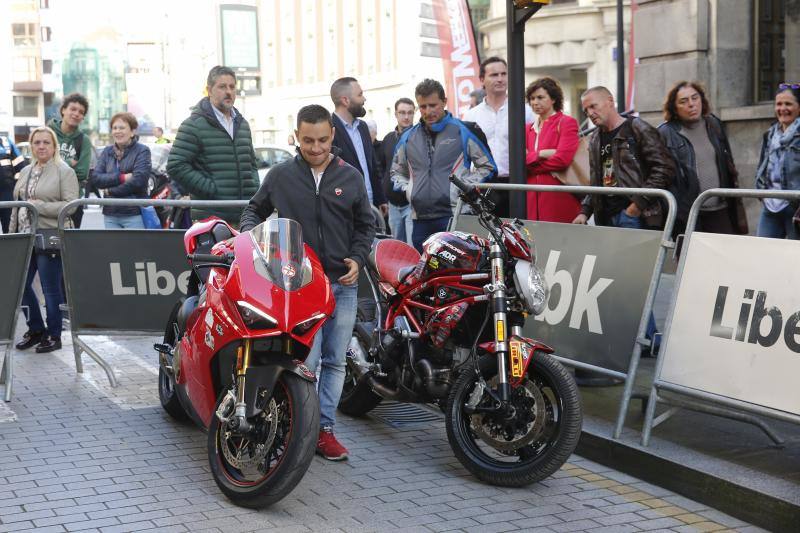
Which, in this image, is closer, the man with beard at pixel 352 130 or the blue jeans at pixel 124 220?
the man with beard at pixel 352 130

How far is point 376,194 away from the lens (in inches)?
382

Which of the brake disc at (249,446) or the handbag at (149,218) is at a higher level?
the handbag at (149,218)

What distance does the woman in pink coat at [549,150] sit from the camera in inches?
319

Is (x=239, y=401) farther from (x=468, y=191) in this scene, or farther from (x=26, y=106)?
(x=26, y=106)

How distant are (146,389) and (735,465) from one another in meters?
3.96

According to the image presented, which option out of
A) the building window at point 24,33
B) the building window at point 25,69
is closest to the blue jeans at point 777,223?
the building window at point 25,69

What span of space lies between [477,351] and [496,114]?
3.93 metres

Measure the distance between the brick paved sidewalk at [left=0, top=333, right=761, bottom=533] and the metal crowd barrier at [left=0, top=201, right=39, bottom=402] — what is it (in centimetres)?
49

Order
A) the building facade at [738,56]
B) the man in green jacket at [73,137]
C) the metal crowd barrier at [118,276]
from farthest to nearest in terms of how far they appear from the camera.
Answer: the building facade at [738,56] → the man in green jacket at [73,137] → the metal crowd barrier at [118,276]

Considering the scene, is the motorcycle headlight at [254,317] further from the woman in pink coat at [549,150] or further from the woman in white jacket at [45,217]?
the woman in white jacket at [45,217]

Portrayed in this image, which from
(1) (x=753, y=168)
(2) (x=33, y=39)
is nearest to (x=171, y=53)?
(2) (x=33, y=39)

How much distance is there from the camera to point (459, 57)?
1603 cm

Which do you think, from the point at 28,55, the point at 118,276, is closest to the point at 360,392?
A: the point at 118,276

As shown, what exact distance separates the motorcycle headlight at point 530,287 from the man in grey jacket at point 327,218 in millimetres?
832
